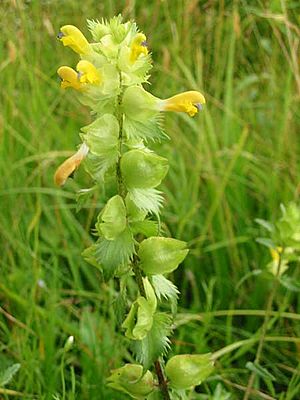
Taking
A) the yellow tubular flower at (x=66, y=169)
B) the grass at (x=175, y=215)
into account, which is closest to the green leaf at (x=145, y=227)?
the yellow tubular flower at (x=66, y=169)

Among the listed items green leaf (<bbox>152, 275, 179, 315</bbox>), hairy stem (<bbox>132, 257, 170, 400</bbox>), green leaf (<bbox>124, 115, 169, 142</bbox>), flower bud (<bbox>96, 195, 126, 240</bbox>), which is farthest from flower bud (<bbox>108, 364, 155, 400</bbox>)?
green leaf (<bbox>124, 115, 169, 142</bbox>)

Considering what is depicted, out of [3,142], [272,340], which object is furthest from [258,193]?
[3,142]

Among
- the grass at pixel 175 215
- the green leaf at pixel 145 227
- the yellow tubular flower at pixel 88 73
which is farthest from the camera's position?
the grass at pixel 175 215

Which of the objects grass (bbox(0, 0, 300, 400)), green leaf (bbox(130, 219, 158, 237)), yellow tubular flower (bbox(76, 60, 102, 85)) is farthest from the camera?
grass (bbox(0, 0, 300, 400))

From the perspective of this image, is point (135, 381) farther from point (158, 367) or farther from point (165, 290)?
point (165, 290)

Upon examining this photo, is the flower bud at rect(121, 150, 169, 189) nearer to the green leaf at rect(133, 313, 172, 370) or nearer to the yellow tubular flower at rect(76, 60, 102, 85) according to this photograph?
the yellow tubular flower at rect(76, 60, 102, 85)

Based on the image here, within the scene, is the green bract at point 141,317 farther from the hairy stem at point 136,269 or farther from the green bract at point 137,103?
the green bract at point 137,103

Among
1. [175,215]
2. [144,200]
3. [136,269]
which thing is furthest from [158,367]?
[175,215]
